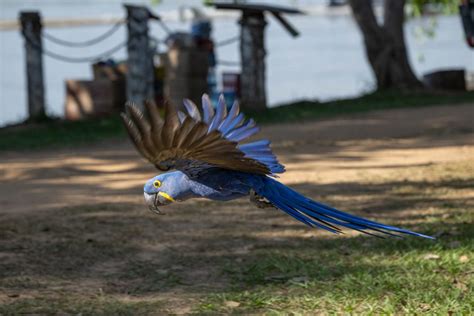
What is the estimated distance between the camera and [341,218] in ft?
11.3

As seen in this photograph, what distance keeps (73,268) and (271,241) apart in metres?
1.25

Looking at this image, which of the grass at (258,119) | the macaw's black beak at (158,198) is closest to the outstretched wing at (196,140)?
the macaw's black beak at (158,198)

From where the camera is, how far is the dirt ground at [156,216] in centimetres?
481

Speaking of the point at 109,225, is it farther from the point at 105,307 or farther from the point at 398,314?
the point at 398,314

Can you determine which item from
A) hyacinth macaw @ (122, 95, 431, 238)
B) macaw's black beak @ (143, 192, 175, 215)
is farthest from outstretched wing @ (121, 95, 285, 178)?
macaw's black beak @ (143, 192, 175, 215)

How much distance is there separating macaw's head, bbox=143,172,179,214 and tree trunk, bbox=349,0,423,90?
34.2 ft

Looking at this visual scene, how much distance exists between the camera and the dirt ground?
15.8ft

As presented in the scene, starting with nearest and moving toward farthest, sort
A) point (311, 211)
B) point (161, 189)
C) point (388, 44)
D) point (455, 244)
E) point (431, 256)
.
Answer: point (311, 211) → point (161, 189) → point (431, 256) → point (455, 244) → point (388, 44)

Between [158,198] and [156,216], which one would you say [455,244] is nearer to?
[156,216]

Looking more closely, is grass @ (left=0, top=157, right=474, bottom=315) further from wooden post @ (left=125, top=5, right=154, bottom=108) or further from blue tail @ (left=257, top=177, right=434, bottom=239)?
wooden post @ (left=125, top=5, right=154, bottom=108)

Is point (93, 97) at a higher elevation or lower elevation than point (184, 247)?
higher

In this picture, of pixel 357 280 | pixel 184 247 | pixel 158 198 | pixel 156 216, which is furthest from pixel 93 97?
→ pixel 158 198

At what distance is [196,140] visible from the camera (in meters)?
3.30

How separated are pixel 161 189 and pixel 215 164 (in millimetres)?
254
